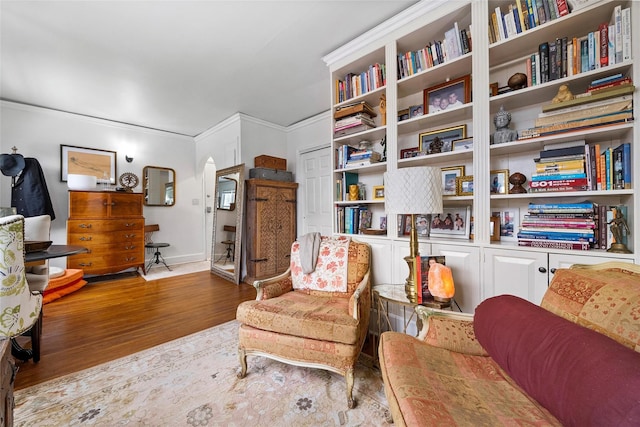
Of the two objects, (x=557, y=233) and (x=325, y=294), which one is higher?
(x=557, y=233)

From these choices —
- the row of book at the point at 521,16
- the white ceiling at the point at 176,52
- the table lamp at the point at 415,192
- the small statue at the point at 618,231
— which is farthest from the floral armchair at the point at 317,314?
the white ceiling at the point at 176,52

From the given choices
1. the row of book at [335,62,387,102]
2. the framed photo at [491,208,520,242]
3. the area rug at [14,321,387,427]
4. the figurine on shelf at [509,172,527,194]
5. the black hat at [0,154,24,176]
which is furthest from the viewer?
the black hat at [0,154,24,176]

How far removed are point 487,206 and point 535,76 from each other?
2.64ft

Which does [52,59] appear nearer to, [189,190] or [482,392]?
[189,190]

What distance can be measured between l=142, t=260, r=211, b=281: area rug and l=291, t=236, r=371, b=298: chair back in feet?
10.1

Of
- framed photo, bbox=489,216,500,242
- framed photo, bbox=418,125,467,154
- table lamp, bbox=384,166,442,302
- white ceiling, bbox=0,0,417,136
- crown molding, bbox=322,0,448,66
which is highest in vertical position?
white ceiling, bbox=0,0,417,136

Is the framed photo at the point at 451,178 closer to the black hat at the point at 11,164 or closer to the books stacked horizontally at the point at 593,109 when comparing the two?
the books stacked horizontally at the point at 593,109

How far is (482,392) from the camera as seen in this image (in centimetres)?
89

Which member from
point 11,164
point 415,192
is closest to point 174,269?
point 11,164

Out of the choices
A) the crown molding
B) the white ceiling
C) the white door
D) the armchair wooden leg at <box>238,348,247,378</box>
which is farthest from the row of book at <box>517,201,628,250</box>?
the white door

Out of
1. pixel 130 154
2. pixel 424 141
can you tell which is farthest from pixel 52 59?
pixel 424 141

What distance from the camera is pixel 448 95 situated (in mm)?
1880

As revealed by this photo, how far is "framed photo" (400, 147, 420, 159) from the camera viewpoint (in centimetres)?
205

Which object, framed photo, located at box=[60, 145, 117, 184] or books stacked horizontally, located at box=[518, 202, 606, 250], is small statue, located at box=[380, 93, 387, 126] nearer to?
books stacked horizontally, located at box=[518, 202, 606, 250]
